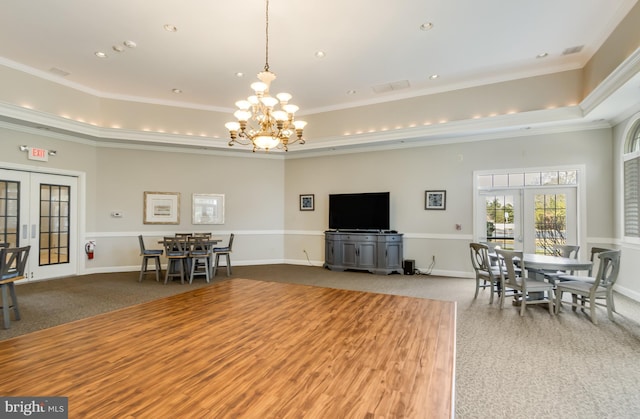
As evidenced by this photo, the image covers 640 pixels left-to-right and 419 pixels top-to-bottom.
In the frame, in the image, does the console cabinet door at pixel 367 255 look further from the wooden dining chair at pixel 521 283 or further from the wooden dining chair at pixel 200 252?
the wooden dining chair at pixel 200 252

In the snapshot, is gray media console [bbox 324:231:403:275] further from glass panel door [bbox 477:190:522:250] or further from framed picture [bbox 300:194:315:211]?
glass panel door [bbox 477:190:522:250]

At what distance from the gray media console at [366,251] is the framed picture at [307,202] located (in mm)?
1076

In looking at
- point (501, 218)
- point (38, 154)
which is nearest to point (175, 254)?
point (38, 154)

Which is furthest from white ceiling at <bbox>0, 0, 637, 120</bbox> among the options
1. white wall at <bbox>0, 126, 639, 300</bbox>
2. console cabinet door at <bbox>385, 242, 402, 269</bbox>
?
console cabinet door at <bbox>385, 242, 402, 269</bbox>

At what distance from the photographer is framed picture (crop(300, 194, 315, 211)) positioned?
27.3ft

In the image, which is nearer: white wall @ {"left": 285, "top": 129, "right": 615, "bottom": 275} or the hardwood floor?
the hardwood floor

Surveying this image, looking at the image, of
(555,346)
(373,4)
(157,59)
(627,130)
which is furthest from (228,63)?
(627,130)

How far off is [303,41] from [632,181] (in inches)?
223

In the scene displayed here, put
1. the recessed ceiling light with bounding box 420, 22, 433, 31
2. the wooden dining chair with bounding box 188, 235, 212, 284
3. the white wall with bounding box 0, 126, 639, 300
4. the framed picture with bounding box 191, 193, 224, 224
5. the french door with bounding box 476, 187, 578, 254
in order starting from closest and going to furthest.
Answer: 1. the recessed ceiling light with bounding box 420, 22, 433, 31
2. the white wall with bounding box 0, 126, 639, 300
3. the french door with bounding box 476, 187, 578, 254
4. the wooden dining chair with bounding box 188, 235, 212, 284
5. the framed picture with bounding box 191, 193, 224, 224

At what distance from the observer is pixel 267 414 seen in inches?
39.9

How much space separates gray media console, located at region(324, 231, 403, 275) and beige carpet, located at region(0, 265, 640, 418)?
3.44ft

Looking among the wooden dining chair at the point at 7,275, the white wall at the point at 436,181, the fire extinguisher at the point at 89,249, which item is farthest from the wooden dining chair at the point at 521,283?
the fire extinguisher at the point at 89,249

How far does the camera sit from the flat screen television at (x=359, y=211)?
7254 millimetres

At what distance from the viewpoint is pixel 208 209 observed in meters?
7.96
